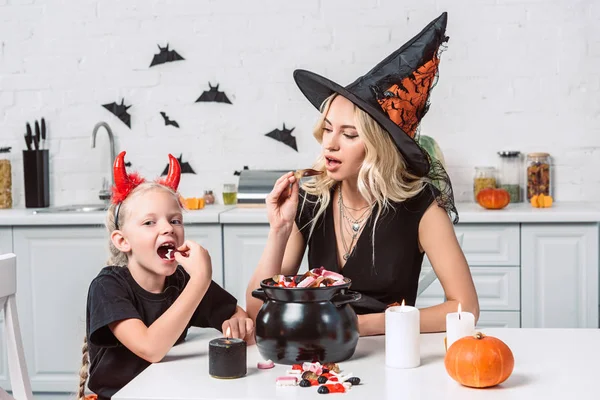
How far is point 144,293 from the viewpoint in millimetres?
1944

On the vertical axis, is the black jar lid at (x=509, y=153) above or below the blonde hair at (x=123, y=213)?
above

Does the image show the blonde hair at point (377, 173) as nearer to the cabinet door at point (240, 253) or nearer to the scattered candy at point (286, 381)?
the scattered candy at point (286, 381)

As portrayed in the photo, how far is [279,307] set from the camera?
162cm

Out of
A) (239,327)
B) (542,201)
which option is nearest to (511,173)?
(542,201)

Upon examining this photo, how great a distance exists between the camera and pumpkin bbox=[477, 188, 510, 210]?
3646 mm

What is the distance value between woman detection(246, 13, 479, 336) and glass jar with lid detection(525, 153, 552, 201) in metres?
1.72

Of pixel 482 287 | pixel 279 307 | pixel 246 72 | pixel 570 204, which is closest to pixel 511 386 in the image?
pixel 279 307

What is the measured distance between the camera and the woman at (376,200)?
2.11 meters

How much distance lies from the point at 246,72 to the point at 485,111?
3.84 ft

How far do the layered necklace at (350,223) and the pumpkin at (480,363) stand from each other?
2.63 feet

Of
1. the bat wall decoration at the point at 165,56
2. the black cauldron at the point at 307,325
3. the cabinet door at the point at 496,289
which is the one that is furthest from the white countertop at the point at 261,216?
the black cauldron at the point at 307,325

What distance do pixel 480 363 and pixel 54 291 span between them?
269cm

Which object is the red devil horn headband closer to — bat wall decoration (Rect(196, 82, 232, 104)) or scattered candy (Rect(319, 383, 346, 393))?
scattered candy (Rect(319, 383, 346, 393))

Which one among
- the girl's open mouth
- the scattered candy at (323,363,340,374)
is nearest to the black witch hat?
the girl's open mouth
